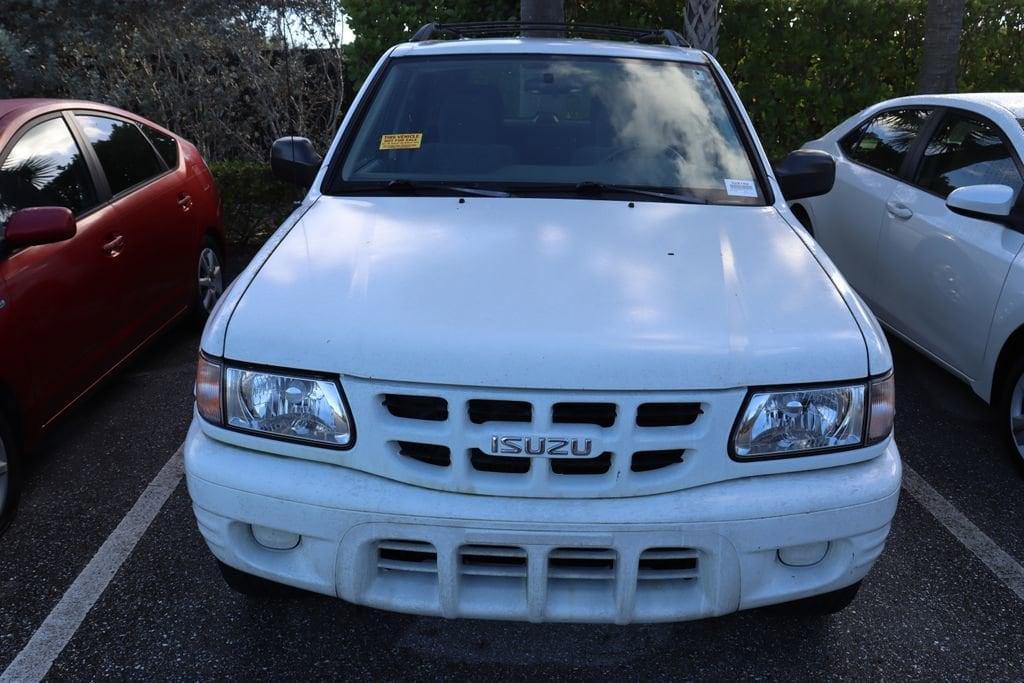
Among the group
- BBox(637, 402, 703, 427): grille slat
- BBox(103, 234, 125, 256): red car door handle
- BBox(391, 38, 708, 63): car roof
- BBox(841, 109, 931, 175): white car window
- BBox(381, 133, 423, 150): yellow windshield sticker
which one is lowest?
BBox(103, 234, 125, 256): red car door handle

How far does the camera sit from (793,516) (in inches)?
91.5

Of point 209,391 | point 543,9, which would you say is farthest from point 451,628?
point 543,9

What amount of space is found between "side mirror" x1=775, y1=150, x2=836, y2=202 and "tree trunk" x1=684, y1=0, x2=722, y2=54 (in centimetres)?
490

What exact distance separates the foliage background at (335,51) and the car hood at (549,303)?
257 inches

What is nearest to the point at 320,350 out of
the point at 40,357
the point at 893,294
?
the point at 40,357

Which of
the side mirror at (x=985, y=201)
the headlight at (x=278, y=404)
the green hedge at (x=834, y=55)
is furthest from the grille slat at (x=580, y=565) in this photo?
the green hedge at (x=834, y=55)

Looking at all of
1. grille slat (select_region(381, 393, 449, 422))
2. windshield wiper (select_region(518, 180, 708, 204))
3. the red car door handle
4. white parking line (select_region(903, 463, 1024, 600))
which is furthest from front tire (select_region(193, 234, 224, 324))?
white parking line (select_region(903, 463, 1024, 600))

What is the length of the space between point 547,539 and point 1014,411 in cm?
271

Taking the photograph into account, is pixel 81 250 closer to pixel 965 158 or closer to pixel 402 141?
pixel 402 141

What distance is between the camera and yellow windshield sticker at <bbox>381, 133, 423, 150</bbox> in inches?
140

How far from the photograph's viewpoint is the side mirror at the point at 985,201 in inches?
156

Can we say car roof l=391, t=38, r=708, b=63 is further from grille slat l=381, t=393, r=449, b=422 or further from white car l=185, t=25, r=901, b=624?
grille slat l=381, t=393, r=449, b=422

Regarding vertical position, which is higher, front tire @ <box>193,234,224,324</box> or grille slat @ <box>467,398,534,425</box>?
grille slat @ <box>467,398,534,425</box>

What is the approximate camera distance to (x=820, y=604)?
2816 millimetres
